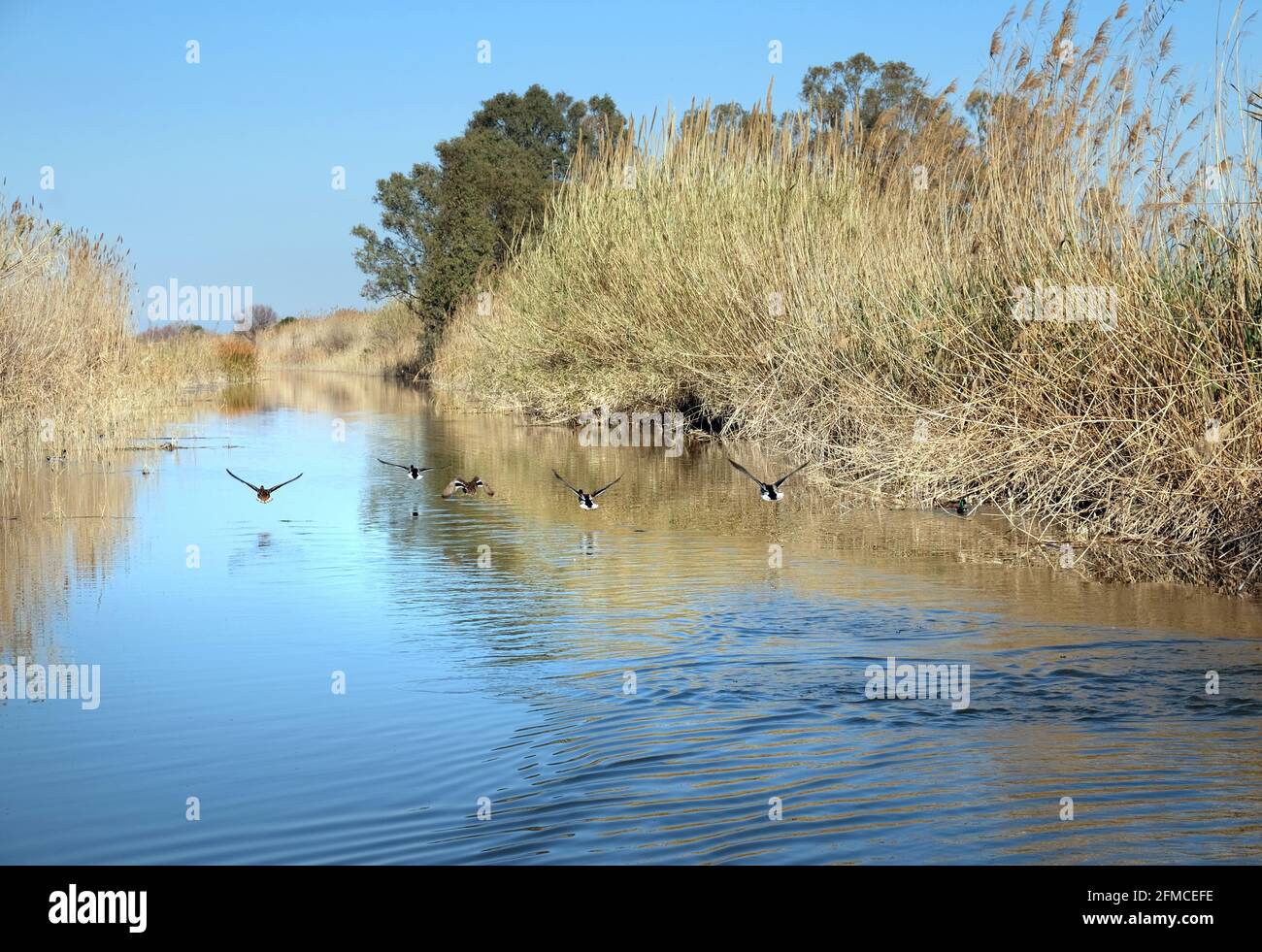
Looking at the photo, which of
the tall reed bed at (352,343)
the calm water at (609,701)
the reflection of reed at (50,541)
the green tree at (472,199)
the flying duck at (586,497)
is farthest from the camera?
the tall reed bed at (352,343)

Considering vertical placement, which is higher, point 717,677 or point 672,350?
point 672,350

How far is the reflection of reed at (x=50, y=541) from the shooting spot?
26.4ft

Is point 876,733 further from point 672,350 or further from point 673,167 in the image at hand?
point 673,167

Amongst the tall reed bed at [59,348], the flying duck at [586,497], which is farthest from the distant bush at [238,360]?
the flying duck at [586,497]

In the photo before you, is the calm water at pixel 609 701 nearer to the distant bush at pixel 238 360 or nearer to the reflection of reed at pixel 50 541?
the reflection of reed at pixel 50 541

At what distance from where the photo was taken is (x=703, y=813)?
4.66m

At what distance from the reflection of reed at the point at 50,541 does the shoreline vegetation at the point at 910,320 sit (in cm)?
243

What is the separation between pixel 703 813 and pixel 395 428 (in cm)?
2031

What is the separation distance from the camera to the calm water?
4551mm

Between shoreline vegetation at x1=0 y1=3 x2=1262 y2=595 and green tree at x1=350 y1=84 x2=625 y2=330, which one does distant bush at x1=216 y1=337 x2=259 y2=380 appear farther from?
shoreline vegetation at x1=0 y1=3 x2=1262 y2=595

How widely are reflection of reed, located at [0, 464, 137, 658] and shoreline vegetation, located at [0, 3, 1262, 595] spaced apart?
243cm

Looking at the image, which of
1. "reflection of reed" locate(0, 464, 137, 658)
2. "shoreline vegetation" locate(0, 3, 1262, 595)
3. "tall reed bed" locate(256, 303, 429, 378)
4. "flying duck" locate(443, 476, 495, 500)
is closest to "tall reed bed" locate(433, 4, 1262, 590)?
"shoreline vegetation" locate(0, 3, 1262, 595)

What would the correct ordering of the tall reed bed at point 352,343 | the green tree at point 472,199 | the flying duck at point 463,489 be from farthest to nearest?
the tall reed bed at point 352,343
the green tree at point 472,199
the flying duck at point 463,489
